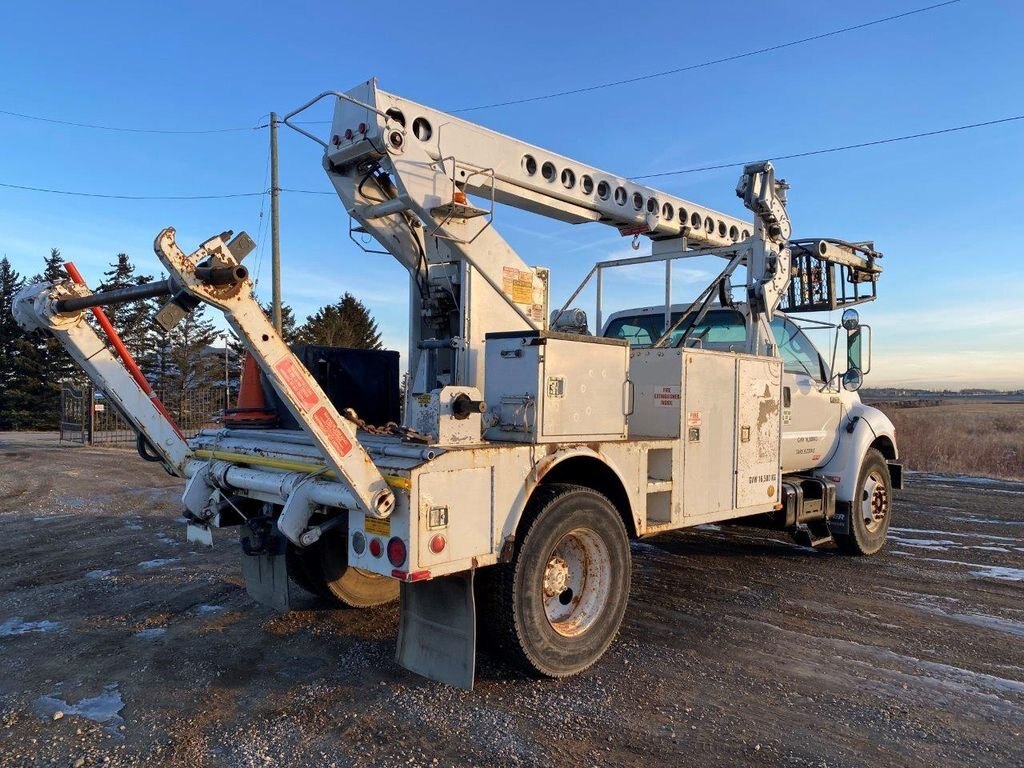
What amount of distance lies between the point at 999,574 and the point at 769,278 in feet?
11.3

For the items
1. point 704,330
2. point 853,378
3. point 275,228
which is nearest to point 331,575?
point 704,330

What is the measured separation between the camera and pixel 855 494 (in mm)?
7383

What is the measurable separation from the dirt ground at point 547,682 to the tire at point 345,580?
131mm

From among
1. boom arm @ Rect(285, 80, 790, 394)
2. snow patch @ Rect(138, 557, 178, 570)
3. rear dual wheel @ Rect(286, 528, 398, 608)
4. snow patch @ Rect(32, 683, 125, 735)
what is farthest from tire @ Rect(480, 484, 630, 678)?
snow patch @ Rect(138, 557, 178, 570)

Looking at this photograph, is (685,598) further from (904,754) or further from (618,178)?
(618,178)

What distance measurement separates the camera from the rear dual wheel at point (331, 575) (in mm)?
5293

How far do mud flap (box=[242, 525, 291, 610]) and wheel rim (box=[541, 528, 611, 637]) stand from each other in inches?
64.0

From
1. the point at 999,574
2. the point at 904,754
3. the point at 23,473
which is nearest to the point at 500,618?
the point at 904,754

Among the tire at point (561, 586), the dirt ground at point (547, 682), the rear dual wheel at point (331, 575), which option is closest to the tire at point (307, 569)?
the rear dual wheel at point (331, 575)

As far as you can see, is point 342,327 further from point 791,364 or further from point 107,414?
point 791,364

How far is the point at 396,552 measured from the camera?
3.48 metres

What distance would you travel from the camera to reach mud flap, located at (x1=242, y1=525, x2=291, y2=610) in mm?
4438

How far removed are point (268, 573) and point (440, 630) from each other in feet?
5.54

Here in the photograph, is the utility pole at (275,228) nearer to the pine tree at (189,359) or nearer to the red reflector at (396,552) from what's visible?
the pine tree at (189,359)
